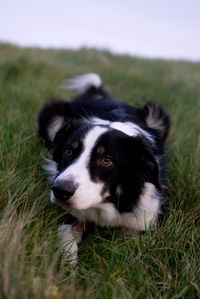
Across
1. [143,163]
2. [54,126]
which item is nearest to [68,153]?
[143,163]

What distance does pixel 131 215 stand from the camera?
2.64 meters

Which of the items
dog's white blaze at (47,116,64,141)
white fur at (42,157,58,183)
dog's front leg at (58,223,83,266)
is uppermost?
dog's white blaze at (47,116,64,141)

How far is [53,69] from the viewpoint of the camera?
26.8 feet

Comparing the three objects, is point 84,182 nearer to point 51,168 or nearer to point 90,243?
point 90,243

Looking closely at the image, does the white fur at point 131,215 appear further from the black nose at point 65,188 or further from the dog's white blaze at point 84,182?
the black nose at point 65,188

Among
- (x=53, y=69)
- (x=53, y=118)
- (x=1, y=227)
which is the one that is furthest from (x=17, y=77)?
(x=1, y=227)

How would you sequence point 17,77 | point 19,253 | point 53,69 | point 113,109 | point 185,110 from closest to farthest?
point 19,253, point 113,109, point 185,110, point 17,77, point 53,69

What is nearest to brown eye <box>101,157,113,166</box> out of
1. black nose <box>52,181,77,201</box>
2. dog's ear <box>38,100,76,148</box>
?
black nose <box>52,181,77,201</box>

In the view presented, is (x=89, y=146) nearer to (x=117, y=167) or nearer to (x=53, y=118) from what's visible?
(x=117, y=167)

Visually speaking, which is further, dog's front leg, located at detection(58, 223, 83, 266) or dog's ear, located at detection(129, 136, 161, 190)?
dog's ear, located at detection(129, 136, 161, 190)

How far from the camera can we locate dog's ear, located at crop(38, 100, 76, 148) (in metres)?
3.88

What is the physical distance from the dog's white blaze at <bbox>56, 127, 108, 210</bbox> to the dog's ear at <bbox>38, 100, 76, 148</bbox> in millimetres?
1496

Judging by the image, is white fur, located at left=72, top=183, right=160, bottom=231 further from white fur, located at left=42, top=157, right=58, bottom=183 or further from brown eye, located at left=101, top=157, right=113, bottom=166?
white fur, located at left=42, top=157, right=58, bottom=183

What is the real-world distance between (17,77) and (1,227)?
559 cm
